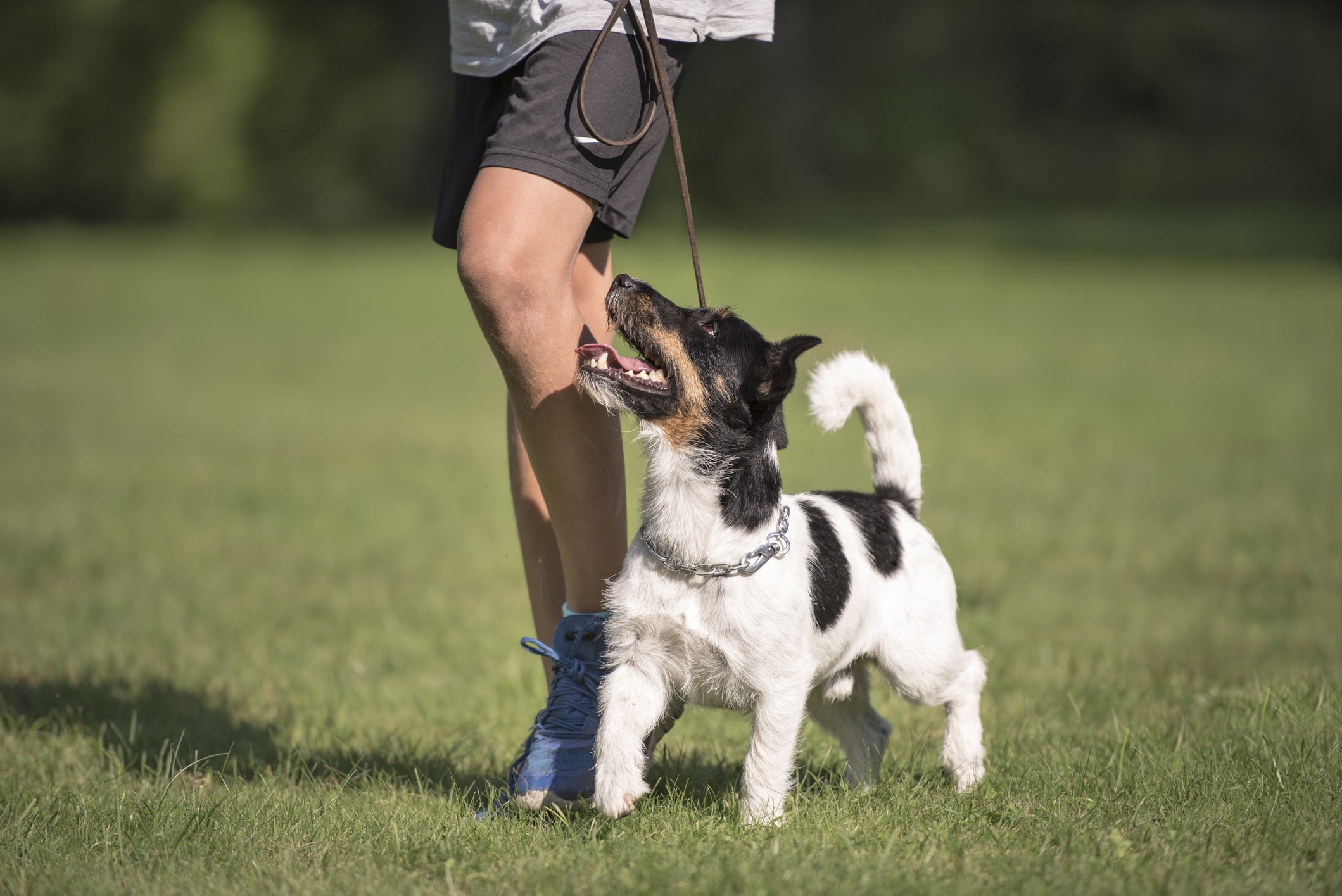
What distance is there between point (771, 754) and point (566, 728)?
59 centimetres

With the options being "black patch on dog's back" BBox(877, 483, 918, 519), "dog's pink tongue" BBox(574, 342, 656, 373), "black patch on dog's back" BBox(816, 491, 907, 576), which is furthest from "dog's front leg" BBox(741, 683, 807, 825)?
"black patch on dog's back" BBox(877, 483, 918, 519)

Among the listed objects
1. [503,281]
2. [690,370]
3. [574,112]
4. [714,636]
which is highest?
[574,112]

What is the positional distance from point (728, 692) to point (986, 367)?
1095 centimetres

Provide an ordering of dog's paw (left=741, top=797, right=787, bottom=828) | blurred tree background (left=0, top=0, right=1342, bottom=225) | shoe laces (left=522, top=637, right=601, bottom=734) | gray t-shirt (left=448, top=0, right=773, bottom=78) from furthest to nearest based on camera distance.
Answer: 1. blurred tree background (left=0, top=0, right=1342, bottom=225)
2. shoe laces (left=522, top=637, right=601, bottom=734)
3. gray t-shirt (left=448, top=0, right=773, bottom=78)
4. dog's paw (left=741, top=797, right=787, bottom=828)

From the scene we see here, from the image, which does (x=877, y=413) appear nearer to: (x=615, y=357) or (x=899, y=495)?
(x=899, y=495)

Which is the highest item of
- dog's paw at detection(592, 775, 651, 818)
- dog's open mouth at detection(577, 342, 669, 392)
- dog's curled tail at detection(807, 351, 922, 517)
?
dog's open mouth at detection(577, 342, 669, 392)

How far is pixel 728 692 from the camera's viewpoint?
3.07 m

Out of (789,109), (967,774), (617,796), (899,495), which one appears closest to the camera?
(617,796)

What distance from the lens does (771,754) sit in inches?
119

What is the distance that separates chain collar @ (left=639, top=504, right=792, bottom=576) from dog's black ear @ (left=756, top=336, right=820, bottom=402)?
35cm

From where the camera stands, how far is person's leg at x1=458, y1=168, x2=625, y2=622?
303 cm

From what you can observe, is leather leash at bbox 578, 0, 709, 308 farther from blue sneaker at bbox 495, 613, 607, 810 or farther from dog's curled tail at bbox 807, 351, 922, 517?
blue sneaker at bbox 495, 613, 607, 810

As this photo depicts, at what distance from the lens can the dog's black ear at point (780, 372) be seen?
124 inches

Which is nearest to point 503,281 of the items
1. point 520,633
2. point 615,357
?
point 615,357
